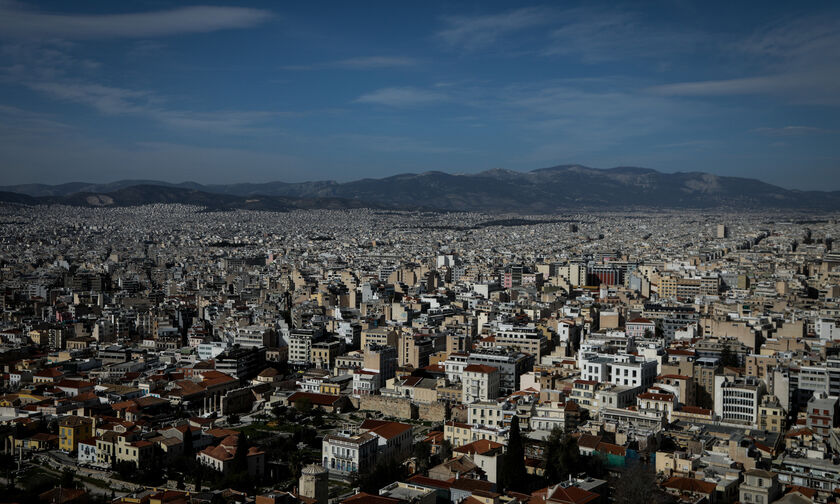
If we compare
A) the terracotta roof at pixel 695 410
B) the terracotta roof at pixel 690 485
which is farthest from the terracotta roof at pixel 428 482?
the terracotta roof at pixel 695 410

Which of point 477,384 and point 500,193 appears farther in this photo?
point 500,193

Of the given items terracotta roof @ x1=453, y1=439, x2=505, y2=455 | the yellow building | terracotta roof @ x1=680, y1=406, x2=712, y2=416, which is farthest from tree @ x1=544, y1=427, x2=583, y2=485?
the yellow building

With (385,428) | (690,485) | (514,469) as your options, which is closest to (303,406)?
(385,428)

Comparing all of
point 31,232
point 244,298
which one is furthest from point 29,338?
point 31,232

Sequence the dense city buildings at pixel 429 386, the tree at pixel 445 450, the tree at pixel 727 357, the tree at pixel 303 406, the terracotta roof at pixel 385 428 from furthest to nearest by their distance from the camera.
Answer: the tree at pixel 727 357
the tree at pixel 303 406
the terracotta roof at pixel 385 428
the tree at pixel 445 450
the dense city buildings at pixel 429 386

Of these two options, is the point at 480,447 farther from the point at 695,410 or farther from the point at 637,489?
the point at 695,410

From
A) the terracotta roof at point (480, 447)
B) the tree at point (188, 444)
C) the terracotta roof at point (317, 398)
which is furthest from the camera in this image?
the terracotta roof at point (317, 398)

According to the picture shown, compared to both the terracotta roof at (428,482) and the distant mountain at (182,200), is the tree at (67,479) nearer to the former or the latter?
the terracotta roof at (428,482)
